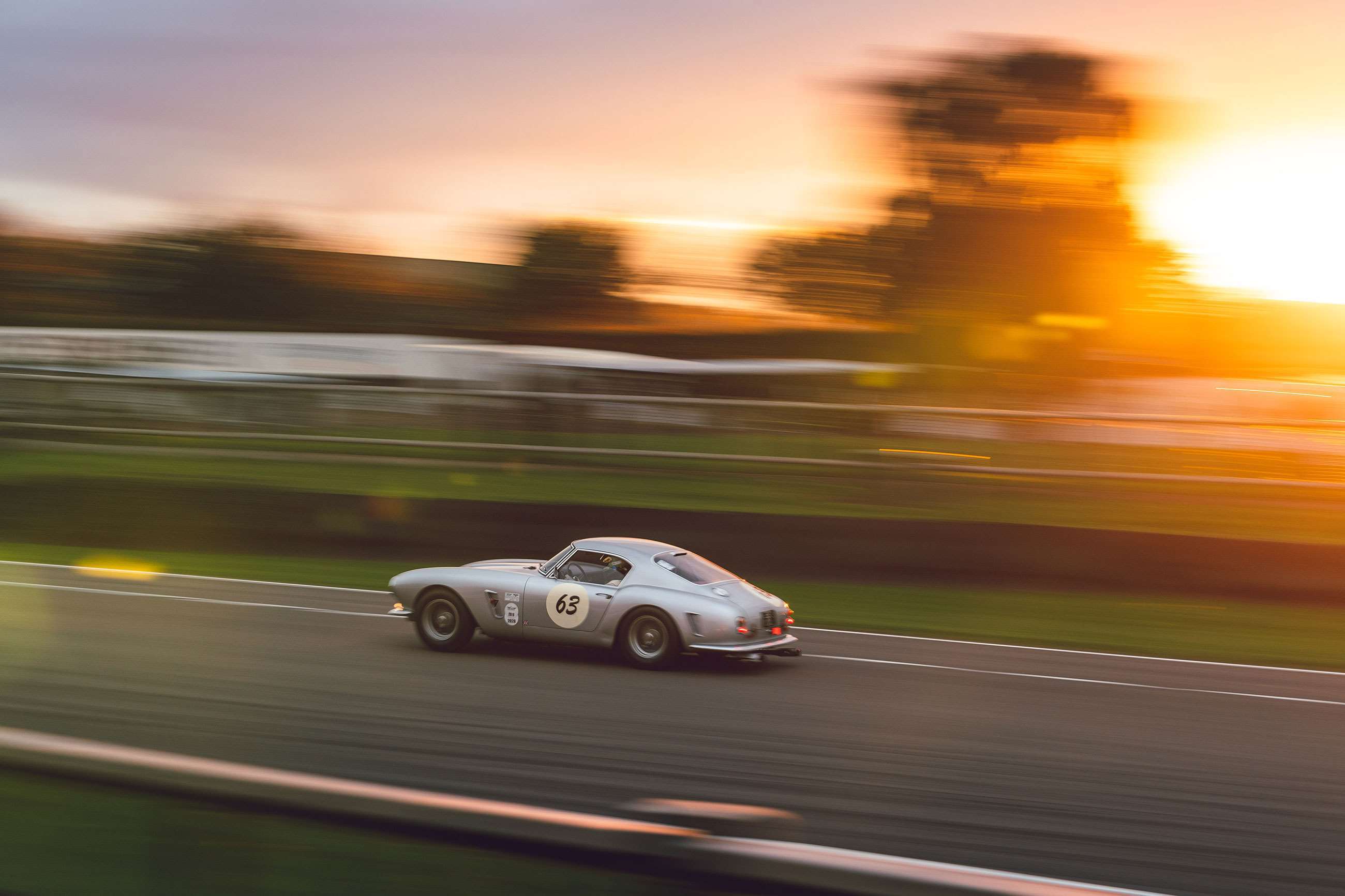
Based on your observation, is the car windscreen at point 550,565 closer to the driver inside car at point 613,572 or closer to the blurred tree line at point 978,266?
the driver inside car at point 613,572

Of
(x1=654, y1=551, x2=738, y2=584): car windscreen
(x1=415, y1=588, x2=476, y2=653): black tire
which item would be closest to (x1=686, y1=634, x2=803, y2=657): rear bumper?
(x1=654, y1=551, x2=738, y2=584): car windscreen

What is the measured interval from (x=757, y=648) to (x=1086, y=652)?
3.62 meters

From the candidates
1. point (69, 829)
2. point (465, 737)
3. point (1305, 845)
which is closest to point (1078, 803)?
point (1305, 845)

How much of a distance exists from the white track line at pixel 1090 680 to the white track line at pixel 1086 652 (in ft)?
3.99

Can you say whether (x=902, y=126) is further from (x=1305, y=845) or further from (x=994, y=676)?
(x=1305, y=845)

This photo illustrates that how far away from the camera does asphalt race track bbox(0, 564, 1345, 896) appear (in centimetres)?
556

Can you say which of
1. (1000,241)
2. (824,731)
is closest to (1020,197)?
(1000,241)

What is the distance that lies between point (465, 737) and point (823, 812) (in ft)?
7.31

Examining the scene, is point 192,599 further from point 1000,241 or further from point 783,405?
point 1000,241

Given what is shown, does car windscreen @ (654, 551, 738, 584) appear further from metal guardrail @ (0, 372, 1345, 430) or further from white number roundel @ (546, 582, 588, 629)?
metal guardrail @ (0, 372, 1345, 430)

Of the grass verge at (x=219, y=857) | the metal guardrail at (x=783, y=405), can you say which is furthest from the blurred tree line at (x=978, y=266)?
the grass verge at (x=219, y=857)

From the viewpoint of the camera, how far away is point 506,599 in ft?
31.5

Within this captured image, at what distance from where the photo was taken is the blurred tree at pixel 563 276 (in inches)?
1460

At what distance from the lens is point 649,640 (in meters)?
9.27
